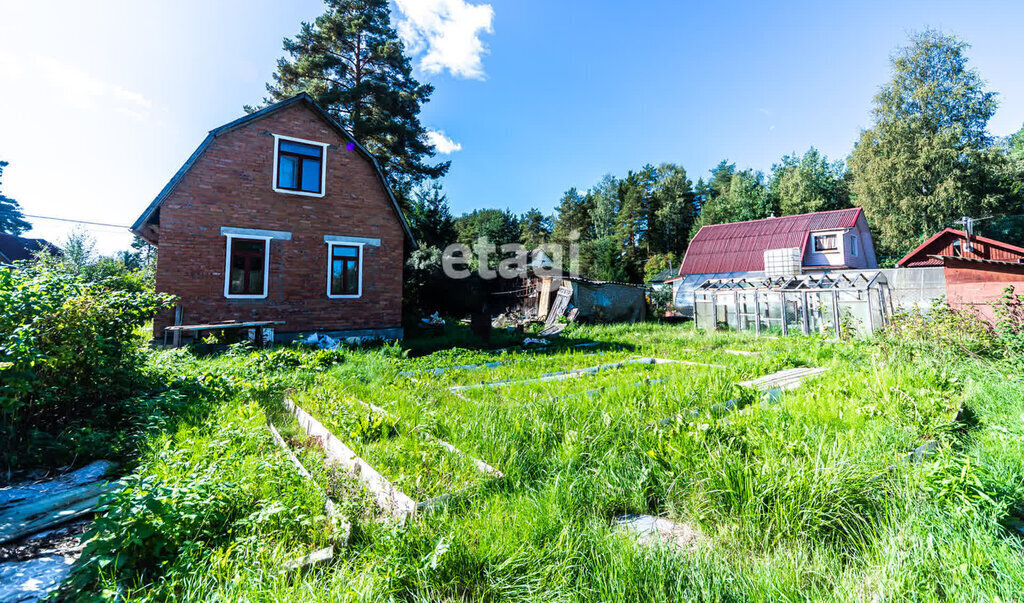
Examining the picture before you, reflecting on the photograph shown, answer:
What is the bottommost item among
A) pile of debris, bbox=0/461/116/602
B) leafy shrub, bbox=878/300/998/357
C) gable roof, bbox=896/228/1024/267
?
pile of debris, bbox=0/461/116/602

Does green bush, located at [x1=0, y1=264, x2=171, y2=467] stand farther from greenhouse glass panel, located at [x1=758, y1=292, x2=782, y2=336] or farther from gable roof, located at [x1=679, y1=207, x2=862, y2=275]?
gable roof, located at [x1=679, y1=207, x2=862, y2=275]

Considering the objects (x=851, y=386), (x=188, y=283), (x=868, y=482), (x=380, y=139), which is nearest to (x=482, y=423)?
(x=868, y=482)

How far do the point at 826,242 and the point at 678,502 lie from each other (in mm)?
28244

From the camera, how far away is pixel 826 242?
23.8 metres

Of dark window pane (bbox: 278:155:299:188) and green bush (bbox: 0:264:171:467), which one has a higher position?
dark window pane (bbox: 278:155:299:188)

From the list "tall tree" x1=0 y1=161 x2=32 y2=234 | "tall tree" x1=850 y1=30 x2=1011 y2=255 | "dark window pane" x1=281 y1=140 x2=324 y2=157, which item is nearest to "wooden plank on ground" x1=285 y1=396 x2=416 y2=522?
"dark window pane" x1=281 y1=140 x2=324 y2=157

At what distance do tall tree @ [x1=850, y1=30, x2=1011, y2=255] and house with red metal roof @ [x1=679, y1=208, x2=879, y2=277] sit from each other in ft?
6.33

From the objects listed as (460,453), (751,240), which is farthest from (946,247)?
(460,453)

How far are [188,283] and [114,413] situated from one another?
22.2 ft

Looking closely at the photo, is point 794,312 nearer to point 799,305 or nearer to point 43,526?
point 799,305

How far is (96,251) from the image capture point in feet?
70.4

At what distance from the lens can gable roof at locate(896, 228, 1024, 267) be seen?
57.5ft

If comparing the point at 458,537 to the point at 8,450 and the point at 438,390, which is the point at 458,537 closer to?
the point at 438,390

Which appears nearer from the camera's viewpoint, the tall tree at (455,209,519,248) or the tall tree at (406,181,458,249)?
the tall tree at (406,181,458,249)
